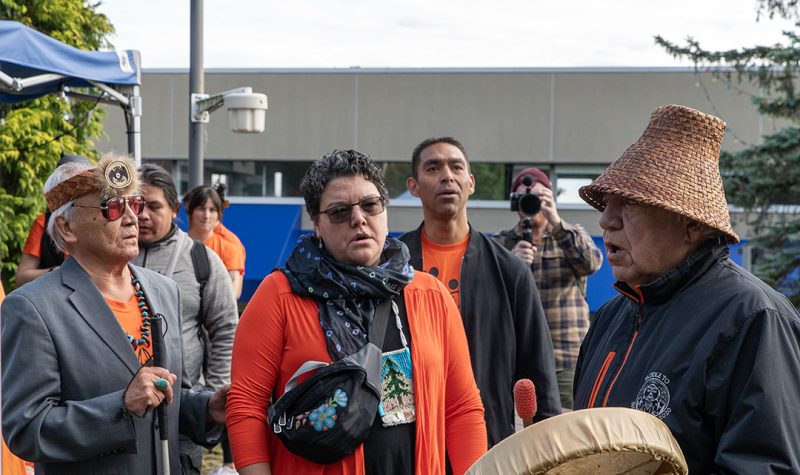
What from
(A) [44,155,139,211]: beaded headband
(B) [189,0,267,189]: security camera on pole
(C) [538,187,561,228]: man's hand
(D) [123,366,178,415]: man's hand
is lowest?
(D) [123,366,178,415]: man's hand

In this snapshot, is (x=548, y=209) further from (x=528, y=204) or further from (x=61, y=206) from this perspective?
(x=61, y=206)

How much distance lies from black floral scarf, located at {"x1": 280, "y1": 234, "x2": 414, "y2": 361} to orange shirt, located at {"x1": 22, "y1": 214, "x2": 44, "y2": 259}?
357cm

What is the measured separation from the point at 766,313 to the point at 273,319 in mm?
1612

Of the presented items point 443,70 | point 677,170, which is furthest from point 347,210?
point 443,70

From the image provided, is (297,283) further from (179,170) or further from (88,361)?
(179,170)

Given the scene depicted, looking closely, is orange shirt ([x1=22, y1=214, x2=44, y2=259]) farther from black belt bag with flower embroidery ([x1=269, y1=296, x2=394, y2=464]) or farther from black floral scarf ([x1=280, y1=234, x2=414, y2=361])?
black belt bag with flower embroidery ([x1=269, y1=296, x2=394, y2=464])

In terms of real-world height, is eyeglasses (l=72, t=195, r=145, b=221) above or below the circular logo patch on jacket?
above

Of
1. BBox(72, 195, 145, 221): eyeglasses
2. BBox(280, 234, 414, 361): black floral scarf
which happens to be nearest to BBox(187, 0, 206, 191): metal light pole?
BBox(72, 195, 145, 221): eyeglasses

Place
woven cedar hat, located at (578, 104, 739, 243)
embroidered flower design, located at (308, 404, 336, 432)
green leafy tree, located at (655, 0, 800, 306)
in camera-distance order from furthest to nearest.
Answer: green leafy tree, located at (655, 0, 800, 306)
embroidered flower design, located at (308, 404, 336, 432)
woven cedar hat, located at (578, 104, 739, 243)

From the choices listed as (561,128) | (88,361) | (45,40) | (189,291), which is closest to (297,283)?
(88,361)

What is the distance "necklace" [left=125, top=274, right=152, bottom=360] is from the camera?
10.7 ft

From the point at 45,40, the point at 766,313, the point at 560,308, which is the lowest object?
the point at 560,308

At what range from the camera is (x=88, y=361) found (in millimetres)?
3082

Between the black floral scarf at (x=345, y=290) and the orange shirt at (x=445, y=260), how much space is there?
1.05 m
